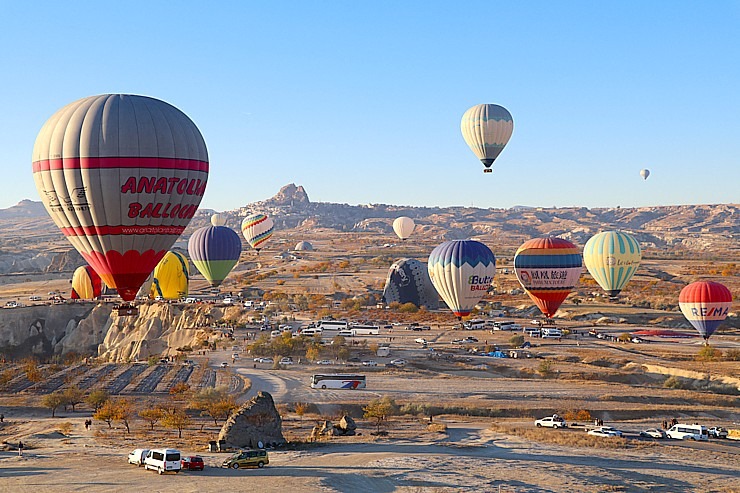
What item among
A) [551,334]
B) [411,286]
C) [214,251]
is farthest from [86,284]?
[551,334]

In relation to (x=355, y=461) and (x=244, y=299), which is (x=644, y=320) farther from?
(x=355, y=461)

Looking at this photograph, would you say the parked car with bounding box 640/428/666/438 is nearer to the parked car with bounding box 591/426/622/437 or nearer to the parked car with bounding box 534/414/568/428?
the parked car with bounding box 591/426/622/437

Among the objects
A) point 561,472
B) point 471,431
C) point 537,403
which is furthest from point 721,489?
point 537,403

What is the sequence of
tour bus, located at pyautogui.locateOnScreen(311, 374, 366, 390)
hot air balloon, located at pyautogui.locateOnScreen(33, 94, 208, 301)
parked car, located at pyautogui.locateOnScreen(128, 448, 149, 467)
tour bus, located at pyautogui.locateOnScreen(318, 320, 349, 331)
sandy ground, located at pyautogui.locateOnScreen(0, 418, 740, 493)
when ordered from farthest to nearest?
tour bus, located at pyautogui.locateOnScreen(318, 320, 349, 331), tour bus, located at pyautogui.locateOnScreen(311, 374, 366, 390), hot air balloon, located at pyautogui.locateOnScreen(33, 94, 208, 301), parked car, located at pyautogui.locateOnScreen(128, 448, 149, 467), sandy ground, located at pyautogui.locateOnScreen(0, 418, 740, 493)

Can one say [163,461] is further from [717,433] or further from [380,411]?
[717,433]

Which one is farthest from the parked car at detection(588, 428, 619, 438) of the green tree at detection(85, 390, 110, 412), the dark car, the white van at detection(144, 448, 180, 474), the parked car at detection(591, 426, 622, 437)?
the green tree at detection(85, 390, 110, 412)

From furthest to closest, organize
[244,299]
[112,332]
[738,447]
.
Answer: [244,299], [112,332], [738,447]
